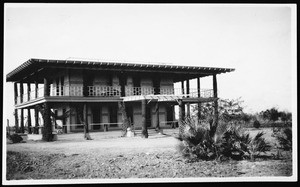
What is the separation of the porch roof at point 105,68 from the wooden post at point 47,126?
2365mm

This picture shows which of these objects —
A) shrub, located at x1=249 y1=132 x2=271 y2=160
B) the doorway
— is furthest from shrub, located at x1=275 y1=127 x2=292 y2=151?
the doorway

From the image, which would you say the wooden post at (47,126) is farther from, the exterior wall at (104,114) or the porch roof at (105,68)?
the exterior wall at (104,114)

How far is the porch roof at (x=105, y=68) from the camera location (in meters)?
21.5

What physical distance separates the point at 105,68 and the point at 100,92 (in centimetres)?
152

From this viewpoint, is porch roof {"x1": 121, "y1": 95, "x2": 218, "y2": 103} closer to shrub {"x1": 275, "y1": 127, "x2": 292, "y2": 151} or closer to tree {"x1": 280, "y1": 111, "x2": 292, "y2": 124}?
tree {"x1": 280, "y1": 111, "x2": 292, "y2": 124}

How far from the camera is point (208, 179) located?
1209 centimetres

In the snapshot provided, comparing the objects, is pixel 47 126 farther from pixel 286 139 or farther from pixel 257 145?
pixel 286 139

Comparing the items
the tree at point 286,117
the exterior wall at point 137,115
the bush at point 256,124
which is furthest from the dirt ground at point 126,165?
the bush at point 256,124

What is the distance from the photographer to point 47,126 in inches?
827

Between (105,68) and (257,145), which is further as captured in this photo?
(105,68)

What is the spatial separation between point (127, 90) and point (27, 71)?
660cm

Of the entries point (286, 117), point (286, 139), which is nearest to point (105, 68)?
point (286, 117)

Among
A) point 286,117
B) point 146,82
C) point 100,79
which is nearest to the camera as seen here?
point 286,117

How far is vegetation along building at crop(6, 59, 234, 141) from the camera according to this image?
2183cm
